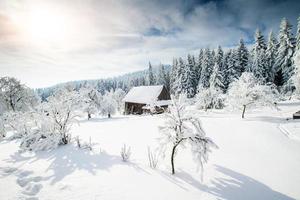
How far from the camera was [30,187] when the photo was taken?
290 inches

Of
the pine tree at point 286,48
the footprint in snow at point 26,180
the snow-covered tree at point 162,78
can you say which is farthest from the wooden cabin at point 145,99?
the snow-covered tree at point 162,78

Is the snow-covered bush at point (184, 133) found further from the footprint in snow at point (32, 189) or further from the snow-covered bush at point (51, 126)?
the snow-covered bush at point (51, 126)

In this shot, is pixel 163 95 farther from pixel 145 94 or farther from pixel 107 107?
pixel 107 107

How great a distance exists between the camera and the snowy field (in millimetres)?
7023

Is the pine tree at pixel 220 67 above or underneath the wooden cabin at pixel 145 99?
above

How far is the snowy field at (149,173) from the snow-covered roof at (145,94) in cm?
2310

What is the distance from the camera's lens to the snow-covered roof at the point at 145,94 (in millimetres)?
36969

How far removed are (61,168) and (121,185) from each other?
4.07 meters

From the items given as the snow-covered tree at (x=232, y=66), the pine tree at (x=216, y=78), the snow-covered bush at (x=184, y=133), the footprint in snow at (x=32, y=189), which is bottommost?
the footprint in snow at (x=32, y=189)

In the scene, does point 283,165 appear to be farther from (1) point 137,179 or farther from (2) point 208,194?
(1) point 137,179

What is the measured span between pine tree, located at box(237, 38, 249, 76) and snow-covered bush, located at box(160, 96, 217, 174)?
42129 mm

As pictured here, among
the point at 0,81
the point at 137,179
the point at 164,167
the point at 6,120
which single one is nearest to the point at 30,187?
the point at 137,179

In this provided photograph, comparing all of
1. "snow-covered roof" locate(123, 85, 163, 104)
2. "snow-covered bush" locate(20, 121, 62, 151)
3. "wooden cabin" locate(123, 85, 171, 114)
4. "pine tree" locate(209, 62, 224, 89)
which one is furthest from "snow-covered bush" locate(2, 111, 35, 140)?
"pine tree" locate(209, 62, 224, 89)

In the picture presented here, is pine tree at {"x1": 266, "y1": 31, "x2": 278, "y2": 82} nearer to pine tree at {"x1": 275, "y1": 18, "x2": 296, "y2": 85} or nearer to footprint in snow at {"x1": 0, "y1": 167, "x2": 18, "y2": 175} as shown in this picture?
pine tree at {"x1": 275, "y1": 18, "x2": 296, "y2": 85}
